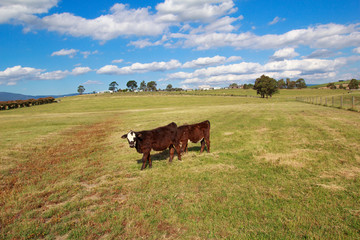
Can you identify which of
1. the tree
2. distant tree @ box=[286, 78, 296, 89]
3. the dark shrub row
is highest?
distant tree @ box=[286, 78, 296, 89]

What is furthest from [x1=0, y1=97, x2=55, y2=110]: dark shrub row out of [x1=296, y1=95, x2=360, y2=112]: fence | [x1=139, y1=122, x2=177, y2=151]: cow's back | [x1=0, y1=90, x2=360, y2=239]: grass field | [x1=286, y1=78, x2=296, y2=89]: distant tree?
[x1=286, y1=78, x2=296, y2=89]: distant tree

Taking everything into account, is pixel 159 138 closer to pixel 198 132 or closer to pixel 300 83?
pixel 198 132

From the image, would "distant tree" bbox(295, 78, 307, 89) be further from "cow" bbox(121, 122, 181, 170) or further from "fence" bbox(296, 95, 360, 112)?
"cow" bbox(121, 122, 181, 170)

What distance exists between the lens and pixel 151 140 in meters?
8.80

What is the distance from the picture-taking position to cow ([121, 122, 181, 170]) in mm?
8484

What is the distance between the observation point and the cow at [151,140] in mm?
8484

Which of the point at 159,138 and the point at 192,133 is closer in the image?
the point at 159,138

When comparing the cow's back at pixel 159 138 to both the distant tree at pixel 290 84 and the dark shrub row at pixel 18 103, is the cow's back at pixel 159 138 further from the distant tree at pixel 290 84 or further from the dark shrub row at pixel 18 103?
the distant tree at pixel 290 84

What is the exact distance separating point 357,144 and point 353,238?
26.9 feet

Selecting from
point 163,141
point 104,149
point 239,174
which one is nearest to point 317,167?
point 239,174

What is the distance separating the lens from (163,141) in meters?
8.98

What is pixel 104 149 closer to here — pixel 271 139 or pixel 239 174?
pixel 239 174

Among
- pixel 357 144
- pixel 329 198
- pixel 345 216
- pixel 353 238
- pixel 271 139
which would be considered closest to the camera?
pixel 353 238

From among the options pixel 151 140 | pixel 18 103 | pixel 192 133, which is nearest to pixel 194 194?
pixel 151 140
